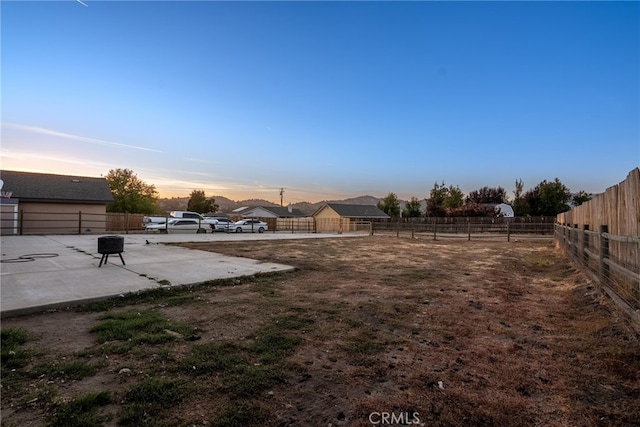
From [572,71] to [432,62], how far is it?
4587mm

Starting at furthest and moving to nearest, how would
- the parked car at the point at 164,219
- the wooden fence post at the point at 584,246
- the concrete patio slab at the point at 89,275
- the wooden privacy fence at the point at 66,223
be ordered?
the parked car at the point at 164,219 < the wooden privacy fence at the point at 66,223 < the wooden fence post at the point at 584,246 < the concrete patio slab at the point at 89,275

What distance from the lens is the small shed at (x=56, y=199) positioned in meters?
20.8

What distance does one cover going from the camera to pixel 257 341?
3.04 metres

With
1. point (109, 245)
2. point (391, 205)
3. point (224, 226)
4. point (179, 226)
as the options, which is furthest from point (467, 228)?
point (109, 245)

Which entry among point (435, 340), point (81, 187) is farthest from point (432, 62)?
point (81, 187)

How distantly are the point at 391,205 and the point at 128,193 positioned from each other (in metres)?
40.3

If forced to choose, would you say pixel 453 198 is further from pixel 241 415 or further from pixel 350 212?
pixel 241 415

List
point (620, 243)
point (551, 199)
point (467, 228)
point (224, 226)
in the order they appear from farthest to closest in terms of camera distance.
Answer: point (551, 199) < point (467, 228) < point (224, 226) < point (620, 243)

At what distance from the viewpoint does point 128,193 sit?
1532 inches

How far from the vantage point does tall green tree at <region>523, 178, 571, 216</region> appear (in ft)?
122

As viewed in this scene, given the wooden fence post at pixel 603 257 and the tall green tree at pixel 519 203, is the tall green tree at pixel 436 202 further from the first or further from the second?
the wooden fence post at pixel 603 257

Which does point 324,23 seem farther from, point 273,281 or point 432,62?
point 273,281

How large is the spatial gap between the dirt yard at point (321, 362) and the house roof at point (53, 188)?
77.9ft

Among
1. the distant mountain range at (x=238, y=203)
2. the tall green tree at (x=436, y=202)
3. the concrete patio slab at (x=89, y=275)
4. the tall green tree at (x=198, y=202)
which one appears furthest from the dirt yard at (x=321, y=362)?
the distant mountain range at (x=238, y=203)
